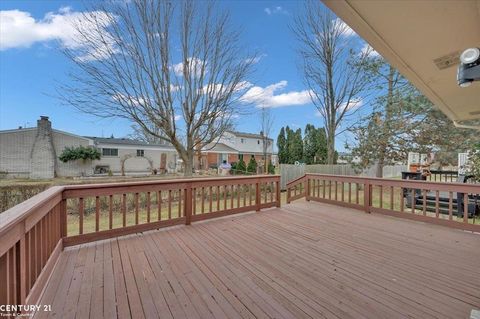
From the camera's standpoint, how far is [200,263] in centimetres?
272

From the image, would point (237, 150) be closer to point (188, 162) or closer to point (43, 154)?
point (43, 154)

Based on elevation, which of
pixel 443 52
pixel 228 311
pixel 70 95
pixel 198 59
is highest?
pixel 198 59

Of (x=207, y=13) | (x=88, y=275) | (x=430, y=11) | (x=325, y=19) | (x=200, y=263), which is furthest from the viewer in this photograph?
(x=325, y=19)

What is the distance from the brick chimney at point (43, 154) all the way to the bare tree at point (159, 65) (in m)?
14.6

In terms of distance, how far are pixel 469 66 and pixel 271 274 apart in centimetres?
242

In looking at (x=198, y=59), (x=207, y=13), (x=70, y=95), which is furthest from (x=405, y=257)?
(x=70, y=95)

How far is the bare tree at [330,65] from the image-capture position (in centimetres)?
1007

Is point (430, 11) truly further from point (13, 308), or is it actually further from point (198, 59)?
point (198, 59)

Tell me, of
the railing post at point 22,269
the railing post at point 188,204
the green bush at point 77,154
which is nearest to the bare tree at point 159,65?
the railing post at point 188,204

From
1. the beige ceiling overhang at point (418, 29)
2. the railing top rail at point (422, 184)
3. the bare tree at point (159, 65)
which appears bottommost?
the railing top rail at point (422, 184)

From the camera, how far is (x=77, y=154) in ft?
58.0

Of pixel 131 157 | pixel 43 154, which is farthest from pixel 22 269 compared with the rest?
pixel 43 154

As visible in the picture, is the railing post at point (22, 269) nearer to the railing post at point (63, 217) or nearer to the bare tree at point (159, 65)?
the railing post at point (63, 217)

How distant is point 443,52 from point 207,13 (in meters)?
6.69
